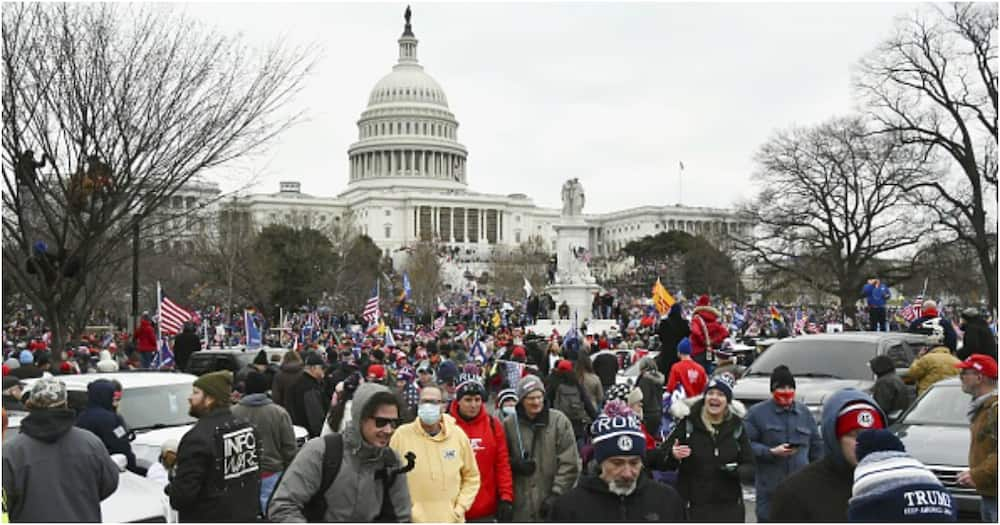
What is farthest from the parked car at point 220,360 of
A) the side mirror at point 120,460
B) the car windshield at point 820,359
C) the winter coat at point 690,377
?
the side mirror at point 120,460

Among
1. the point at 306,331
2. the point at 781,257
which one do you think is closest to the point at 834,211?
the point at 781,257

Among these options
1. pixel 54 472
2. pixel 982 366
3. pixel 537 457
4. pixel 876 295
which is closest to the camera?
pixel 54 472

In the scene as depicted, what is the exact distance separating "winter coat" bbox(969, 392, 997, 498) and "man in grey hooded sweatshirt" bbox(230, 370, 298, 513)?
430 centimetres

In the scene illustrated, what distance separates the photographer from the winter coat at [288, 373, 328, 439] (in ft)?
34.0

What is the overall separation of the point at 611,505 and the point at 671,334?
10216 millimetres

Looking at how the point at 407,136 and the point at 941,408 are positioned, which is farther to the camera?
the point at 407,136

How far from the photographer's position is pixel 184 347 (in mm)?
19422

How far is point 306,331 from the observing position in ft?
94.1

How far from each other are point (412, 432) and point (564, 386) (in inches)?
149

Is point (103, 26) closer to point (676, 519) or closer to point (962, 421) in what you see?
point (962, 421)

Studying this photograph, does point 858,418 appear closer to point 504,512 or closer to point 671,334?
point 504,512

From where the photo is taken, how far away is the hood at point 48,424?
5762 millimetres

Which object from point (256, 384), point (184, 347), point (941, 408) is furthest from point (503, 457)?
point (184, 347)

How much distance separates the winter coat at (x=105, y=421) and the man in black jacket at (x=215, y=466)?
213 centimetres
